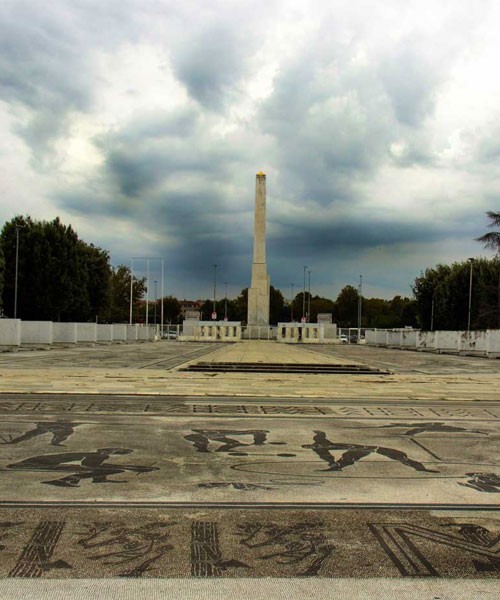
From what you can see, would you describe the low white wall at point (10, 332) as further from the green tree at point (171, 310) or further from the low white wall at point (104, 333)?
the green tree at point (171, 310)

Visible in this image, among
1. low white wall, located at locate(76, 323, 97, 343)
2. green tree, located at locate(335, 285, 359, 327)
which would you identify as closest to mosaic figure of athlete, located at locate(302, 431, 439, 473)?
low white wall, located at locate(76, 323, 97, 343)

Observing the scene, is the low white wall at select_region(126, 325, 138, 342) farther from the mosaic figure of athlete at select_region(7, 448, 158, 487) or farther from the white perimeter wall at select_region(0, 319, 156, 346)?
the mosaic figure of athlete at select_region(7, 448, 158, 487)

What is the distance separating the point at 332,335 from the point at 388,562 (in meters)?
66.0

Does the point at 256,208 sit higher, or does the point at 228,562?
the point at 256,208

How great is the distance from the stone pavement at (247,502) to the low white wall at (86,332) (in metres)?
36.4

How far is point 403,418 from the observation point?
11.7 metres

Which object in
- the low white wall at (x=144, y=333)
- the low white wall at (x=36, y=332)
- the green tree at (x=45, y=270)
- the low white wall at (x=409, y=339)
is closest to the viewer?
the low white wall at (x=36, y=332)

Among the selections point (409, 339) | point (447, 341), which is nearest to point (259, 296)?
point (409, 339)

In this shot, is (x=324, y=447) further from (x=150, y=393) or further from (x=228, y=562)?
(x=150, y=393)

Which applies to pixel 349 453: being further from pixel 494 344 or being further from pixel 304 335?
pixel 304 335

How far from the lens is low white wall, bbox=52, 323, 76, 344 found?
46094 mm

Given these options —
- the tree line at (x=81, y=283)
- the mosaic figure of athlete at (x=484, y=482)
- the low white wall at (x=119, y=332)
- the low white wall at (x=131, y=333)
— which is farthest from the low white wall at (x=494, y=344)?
the low white wall at (x=131, y=333)

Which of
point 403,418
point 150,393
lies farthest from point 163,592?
point 150,393

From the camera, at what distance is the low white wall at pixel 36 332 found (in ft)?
138
